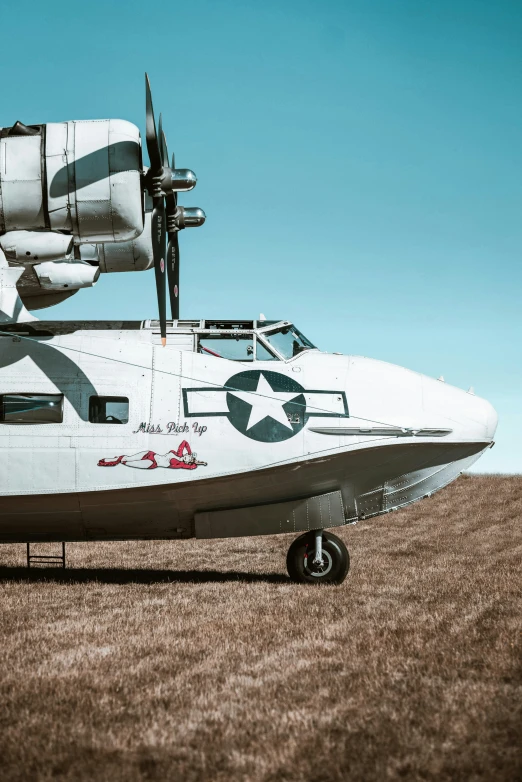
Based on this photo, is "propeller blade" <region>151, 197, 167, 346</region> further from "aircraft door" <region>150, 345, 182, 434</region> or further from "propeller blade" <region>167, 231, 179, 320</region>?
"propeller blade" <region>167, 231, 179, 320</region>

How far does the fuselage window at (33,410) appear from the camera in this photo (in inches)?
461

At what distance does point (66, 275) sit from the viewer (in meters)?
12.3

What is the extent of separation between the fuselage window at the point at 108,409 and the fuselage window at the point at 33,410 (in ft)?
1.62

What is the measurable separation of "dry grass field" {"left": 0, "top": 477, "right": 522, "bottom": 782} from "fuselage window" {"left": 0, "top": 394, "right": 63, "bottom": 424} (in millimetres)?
2679

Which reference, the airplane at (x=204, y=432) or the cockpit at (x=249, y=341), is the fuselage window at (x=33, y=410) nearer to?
the airplane at (x=204, y=432)

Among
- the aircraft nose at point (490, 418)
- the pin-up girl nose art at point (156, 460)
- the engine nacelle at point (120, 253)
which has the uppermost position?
the engine nacelle at point (120, 253)

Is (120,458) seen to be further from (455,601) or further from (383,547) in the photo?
(383,547)

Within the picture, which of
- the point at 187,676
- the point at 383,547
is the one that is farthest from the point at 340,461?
the point at 383,547

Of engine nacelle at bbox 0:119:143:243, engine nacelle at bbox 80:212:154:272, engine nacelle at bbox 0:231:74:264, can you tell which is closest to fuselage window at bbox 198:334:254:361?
engine nacelle at bbox 80:212:154:272

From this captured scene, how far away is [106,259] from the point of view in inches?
540

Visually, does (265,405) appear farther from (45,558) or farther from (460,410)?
(45,558)

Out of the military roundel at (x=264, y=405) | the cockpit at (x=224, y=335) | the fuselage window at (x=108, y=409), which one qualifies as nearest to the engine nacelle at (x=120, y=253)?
the cockpit at (x=224, y=335)

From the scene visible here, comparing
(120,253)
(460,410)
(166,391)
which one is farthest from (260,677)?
(120,253)

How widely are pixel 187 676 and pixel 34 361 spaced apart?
6.68 m
